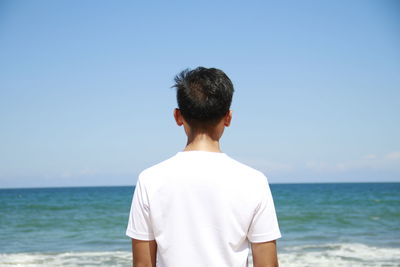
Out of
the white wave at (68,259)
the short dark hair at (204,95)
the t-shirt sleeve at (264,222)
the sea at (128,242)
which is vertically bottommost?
the sea at (128,242)

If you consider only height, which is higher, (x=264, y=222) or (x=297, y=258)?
(x=264, y=222)

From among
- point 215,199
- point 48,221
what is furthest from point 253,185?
point 48,221

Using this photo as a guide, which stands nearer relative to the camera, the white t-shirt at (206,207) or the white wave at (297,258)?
the white t-shirt at (206,207)

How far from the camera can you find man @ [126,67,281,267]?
177 centimetres

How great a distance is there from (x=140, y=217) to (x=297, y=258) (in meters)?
9.77

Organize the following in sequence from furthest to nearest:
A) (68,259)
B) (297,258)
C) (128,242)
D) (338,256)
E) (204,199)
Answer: (128,242) → (68,259) → (338,256) → (297,258) → (204,199)

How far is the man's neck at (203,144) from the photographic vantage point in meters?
1.83

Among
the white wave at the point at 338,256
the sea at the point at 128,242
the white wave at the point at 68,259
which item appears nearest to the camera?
the white wave at the point at 338,256

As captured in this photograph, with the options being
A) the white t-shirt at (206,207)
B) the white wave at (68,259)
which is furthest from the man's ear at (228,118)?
the white wave at (68,259)

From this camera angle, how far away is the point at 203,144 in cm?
183

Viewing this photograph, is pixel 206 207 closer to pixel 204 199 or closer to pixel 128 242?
pixel 204 199

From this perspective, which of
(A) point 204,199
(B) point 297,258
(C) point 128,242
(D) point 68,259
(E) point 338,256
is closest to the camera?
(A) point 204,199

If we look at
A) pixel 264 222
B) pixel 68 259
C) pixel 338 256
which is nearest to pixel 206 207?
pixel 264 222

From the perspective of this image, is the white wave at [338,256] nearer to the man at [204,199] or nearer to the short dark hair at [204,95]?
the man at [204,199]
